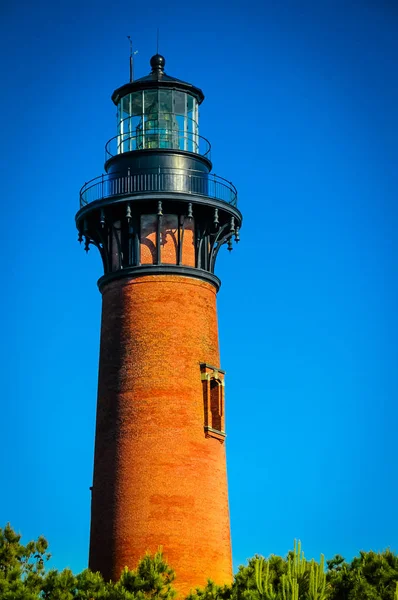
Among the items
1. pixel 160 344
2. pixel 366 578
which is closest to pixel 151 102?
pixel 160 344

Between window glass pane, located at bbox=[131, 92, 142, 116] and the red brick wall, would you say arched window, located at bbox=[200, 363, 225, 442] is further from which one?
window glass pane, located at bbox=[131, 92, 142, 116]

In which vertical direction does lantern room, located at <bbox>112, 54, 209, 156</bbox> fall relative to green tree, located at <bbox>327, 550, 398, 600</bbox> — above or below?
above

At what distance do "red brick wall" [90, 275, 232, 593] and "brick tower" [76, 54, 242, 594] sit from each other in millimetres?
42

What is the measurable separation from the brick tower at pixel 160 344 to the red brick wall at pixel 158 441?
1.7 inches

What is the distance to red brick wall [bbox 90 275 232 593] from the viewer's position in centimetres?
4972

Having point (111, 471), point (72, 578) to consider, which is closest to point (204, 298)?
point (111, 471)

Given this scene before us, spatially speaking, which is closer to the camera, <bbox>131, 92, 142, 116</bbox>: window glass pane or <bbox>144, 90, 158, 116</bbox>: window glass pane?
<bbox>144, 90, 158, 116</bbox>: window glass pane

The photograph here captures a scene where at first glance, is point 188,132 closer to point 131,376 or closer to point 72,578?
point 131,376

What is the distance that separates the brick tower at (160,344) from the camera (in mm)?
49938

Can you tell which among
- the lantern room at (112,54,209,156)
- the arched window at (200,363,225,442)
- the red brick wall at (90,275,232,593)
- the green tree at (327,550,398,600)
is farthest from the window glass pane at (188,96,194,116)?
the green tree at (327,550,398,600)

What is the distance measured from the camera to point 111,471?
5072 cm

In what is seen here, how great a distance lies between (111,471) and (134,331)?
454 centimetres

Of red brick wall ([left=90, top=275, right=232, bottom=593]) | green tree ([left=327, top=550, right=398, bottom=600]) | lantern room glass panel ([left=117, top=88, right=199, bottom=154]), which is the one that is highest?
lantern room glass panel ([left=117, top=88, right=199, bottom=154])

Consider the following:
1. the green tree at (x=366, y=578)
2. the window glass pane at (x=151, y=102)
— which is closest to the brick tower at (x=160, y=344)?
the window glass pane at (x=151, y=102)
